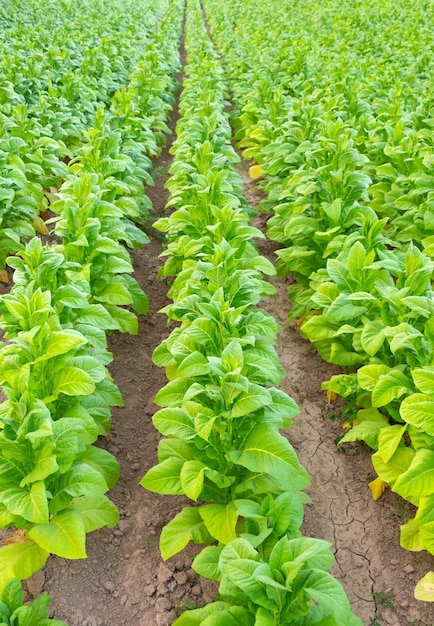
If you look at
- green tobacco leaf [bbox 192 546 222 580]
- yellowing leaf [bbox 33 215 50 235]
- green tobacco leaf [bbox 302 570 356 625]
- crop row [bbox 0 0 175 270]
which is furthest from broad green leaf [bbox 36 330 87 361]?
yellowing leaf [bbox 33 215 50 235]

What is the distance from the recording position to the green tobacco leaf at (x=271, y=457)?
273 centimetres

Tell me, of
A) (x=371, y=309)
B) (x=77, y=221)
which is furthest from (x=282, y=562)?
(x=77, y=221)

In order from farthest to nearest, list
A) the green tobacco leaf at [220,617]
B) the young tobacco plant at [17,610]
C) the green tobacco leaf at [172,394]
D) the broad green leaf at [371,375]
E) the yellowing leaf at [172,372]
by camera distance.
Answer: the yellowing leaf at [172,372]
the broad green leaf at [371,375]
the green tobacco leaf at [172,394]
the young tobacco plant at [17,610]
the green tobacco leaf at [220,617]

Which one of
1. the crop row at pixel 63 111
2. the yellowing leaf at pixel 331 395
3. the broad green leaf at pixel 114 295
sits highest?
the crop row at pixel 63 111

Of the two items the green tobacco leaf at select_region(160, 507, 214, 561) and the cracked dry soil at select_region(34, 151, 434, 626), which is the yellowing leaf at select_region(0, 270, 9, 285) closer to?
the cracked dry soil at select_region(34, 151, 434, 626)

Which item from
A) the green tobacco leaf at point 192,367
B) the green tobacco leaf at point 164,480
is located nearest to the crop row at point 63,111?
the green tobacco leaf at point 192,367

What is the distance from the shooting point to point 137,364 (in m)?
4.71

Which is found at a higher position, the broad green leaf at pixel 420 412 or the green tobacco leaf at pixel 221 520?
the broad green leaf at pixel 420 412

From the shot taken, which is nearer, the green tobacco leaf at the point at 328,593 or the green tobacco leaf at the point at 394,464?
the green tobacco leaf at the point at 328,593

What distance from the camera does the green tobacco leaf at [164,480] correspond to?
295cm

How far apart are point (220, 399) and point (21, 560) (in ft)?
4.38

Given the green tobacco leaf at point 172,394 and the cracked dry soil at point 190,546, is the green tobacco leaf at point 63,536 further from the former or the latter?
the green tobacco leaf at point 172,394

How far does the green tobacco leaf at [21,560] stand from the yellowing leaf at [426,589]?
77.0 inches

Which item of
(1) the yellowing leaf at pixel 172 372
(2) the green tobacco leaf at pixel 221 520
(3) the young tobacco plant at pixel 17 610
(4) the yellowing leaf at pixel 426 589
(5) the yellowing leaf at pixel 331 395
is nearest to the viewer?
(3) the young tobacco plant at pixel 17 610
